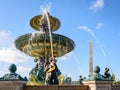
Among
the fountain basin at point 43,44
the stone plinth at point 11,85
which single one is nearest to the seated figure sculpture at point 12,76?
the stone plinth at point 11,85

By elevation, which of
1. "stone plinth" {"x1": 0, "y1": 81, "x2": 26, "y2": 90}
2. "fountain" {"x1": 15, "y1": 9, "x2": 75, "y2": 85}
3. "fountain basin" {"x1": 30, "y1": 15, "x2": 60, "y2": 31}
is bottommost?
"stone plinth" {"x1": 0, "y1": 81, "x2": 26, "y2": 90}

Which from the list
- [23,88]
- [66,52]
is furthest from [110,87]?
[66,52]

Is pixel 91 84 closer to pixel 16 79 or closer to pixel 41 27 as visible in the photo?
pixel 16 79

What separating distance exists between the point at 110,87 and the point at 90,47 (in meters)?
34.0

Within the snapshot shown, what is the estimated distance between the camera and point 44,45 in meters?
26.1

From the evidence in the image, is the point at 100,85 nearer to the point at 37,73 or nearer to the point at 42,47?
the point at 37,73

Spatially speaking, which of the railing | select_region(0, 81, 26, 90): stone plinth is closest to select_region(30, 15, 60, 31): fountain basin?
the railing

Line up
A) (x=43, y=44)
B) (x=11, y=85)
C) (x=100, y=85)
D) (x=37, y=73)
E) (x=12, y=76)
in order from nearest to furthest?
(x=11, y=85) < (x=12, y=76) < (x=100, y=85) < (x=37, y=73) < (x=43, y=44)

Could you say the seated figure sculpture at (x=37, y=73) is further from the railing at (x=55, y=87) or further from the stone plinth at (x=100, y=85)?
the stone plinth at (x=100, y=85)

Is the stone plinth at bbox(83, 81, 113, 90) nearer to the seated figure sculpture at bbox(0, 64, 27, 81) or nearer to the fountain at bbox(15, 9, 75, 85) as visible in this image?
the seated figure sculpture at bbox(0, 64, 27, 81)

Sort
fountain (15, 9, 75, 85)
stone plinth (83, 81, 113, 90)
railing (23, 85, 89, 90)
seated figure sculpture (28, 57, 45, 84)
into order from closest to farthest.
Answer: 1. stone plinth (83, 81, 113, 90)
2. railing (23, 85, 89, 90)
3. seated figure sculpture (28, 57, 45, 84)
4. fountain (15, 9, 75, 85)

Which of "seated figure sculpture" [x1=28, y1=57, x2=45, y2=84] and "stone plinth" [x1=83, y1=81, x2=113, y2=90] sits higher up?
"seated figure sculpture" [x1=28, y1=57, x2=45, y2=84]

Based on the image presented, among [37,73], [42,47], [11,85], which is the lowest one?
[11,85]

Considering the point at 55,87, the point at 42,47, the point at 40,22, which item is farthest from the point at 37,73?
the point at 55,87
